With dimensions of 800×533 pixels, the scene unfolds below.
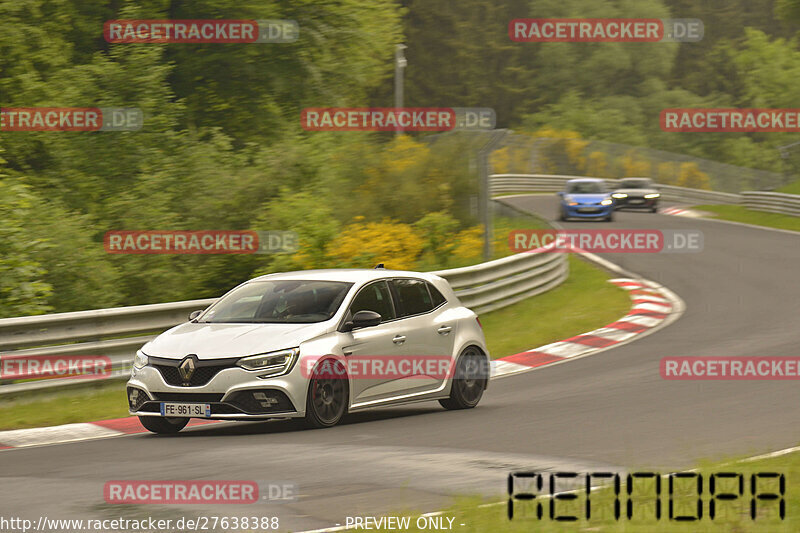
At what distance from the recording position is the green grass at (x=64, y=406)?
12.3 meters

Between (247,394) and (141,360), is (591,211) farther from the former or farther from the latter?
(247,394)

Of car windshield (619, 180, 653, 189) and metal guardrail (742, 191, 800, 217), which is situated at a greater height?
car windshield (619, 180, 653, 189)

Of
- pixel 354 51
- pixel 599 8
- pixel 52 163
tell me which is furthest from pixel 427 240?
pixel 599 8

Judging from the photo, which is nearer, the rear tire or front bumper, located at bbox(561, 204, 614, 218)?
the rear tire

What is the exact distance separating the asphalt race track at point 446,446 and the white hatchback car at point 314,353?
0.29 metres

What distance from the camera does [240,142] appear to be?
2962 cm

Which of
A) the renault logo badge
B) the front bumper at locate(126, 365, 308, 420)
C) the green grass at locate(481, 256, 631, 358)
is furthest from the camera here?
the green grass at locate(481, 256, 631, 358)

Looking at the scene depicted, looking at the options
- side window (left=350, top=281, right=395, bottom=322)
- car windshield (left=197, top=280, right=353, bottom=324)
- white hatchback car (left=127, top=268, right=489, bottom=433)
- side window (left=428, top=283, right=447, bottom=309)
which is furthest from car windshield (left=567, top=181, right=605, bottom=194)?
car windshield (left=197, top=280, right=353, bottom=324)

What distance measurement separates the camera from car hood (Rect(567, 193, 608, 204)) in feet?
129

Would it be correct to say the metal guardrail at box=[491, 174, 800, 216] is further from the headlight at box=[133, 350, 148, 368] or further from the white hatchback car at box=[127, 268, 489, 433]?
the headlight at box=[133, 350, 148, 368]

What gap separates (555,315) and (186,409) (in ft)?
37.1

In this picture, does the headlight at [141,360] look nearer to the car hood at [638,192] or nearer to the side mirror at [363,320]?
the side mirror at [363,320]

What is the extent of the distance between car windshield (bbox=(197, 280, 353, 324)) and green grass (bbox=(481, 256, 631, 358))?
Result: 5.98m

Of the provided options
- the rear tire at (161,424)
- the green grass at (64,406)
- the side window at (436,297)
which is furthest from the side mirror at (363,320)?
the green grass at (64,406)
